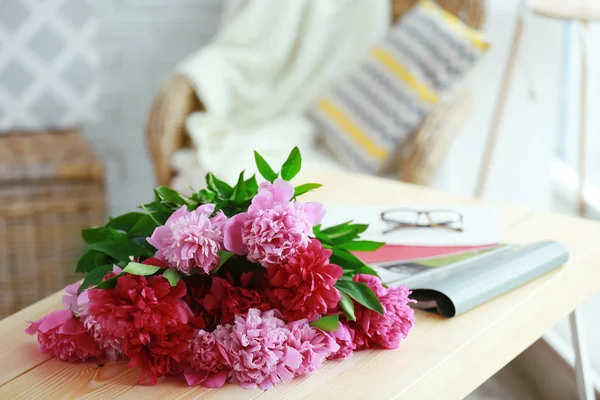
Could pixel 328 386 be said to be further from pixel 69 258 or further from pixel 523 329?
pixel 69 258

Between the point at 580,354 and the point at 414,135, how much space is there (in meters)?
1.07

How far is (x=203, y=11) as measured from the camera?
9.55 ft

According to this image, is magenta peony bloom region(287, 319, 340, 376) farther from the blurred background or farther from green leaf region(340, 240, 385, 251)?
the blurred background

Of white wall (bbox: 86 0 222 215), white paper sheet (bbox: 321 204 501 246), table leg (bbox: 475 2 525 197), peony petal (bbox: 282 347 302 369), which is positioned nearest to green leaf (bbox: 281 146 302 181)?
peony petal (bbox: 282 347 302 369)

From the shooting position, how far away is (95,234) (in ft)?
3.27

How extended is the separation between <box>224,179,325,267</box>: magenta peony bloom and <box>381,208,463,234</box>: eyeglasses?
1.45 ft

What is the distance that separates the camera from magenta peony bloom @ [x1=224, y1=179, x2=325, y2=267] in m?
0.85

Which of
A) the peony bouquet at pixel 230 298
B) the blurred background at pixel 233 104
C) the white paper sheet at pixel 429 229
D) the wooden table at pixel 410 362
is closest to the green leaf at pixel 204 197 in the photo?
the peony bouquet at pixel 230 298

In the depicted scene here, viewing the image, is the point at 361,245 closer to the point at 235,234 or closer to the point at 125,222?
the point at 235,234

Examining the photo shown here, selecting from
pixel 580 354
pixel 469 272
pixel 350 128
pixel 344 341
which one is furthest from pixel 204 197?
pixel 350 128

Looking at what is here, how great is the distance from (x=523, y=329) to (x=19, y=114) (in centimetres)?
195

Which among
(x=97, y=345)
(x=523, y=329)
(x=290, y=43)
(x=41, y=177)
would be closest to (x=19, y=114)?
(x=41, y=177)

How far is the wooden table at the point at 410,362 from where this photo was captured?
874 millimetres

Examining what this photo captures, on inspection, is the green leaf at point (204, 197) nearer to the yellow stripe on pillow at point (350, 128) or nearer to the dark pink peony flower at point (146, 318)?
the dark pink peony flower at point (146, 318)
